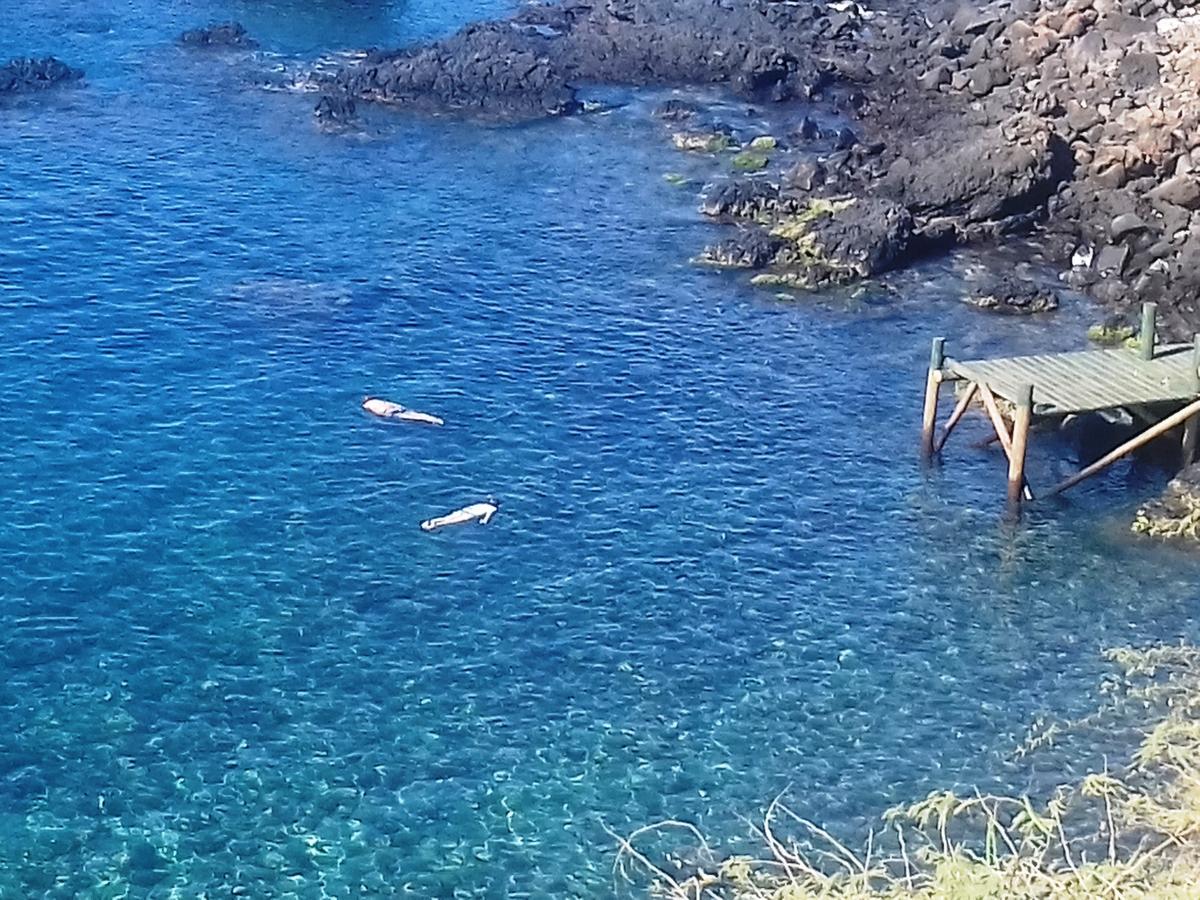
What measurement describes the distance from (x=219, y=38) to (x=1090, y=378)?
5784cm

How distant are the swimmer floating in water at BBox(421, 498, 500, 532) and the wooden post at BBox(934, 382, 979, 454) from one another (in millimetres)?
13511

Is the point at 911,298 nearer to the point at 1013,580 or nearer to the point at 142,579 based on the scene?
the point at 1013,580

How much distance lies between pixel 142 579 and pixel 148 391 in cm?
1130

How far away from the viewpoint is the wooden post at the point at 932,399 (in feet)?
159

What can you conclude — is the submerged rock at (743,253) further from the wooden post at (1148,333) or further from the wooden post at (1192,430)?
the wooden post at (1192,430)

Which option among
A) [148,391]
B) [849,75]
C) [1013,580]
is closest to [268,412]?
[148,391]

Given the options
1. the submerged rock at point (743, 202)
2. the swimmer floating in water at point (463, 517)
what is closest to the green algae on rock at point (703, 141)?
the submerged rock at point (743, 202)

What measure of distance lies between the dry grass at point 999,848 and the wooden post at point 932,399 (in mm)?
13501

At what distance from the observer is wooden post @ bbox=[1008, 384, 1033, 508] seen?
1796 inches

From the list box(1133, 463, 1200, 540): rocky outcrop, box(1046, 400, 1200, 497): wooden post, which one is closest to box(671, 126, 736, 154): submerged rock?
box(1046, 400, 1200, 497): wooden post

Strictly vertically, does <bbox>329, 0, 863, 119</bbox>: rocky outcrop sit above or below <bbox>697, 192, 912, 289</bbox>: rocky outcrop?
above

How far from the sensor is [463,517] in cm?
4634

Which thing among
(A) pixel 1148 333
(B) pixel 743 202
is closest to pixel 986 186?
(B) pixel 743 202

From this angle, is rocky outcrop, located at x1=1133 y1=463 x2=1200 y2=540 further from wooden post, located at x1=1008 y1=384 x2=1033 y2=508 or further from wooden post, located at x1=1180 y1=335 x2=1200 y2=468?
wooden post, located at x1=1008 y1=384 x2=1033 y2=508
